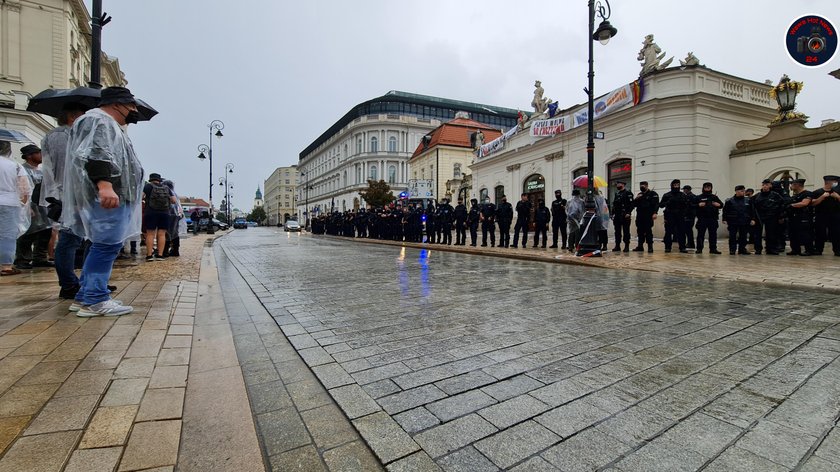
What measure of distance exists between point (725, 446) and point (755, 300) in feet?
13.3

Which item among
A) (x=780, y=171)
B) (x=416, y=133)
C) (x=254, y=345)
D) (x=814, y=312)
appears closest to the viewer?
(x=254, y=345)

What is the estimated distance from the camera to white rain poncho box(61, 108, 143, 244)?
3568 millimetres

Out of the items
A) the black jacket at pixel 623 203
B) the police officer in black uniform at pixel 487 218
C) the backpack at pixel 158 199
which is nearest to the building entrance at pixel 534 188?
the police officer in black uniform at pixel 487 218

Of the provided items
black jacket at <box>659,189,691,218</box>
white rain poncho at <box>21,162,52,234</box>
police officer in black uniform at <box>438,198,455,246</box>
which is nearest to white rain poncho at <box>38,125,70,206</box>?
white rain poncho at <box>21,162,52,234</box>

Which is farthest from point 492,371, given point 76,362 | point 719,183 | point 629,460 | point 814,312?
point 719,183

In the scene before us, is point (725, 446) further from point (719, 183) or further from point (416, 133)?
point (416, 133)

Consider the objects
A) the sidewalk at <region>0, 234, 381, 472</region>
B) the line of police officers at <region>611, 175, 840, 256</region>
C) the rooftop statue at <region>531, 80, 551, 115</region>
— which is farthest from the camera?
the rooftop statue at <region>531, 80, 551, 115</region>

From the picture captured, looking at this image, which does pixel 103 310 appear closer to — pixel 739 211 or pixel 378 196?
pixel 739 211

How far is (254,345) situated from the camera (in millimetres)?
3215

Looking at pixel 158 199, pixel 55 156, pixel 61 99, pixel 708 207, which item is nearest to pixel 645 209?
pixel 708 207

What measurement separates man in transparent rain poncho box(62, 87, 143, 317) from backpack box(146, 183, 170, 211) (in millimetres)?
5505

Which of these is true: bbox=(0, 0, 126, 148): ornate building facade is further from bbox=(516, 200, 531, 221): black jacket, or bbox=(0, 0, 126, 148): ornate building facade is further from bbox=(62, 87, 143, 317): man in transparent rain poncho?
bbox=(62, 87, 143, 317): man in transparent rain poncho

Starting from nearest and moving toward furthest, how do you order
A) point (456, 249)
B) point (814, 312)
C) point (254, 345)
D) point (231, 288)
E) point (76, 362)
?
point (76, 362)
point (254, 345)
point (814, 312)
point (231, 288)
point (456, 249)

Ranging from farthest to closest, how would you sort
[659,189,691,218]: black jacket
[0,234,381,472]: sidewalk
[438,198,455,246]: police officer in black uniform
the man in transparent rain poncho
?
[438,198,455,246]: police officer in black uniform
[659,189,691,218]: black jacket
the man in transparent rain poncho
[0,234,381,472]: sidewalk
